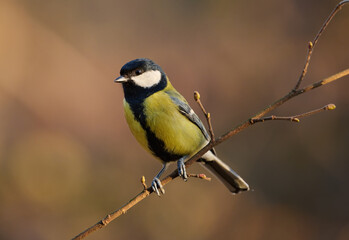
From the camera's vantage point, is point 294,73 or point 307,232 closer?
point 307,232

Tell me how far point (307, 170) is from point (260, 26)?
176 centimetres

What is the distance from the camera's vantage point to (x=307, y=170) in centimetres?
472

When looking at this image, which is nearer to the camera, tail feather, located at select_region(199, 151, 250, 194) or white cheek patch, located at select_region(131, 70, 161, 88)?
white cheek patch, located at select_region(131, 70, 161, 88)

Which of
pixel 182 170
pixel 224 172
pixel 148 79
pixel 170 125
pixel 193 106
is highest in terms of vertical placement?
pixel 148 79

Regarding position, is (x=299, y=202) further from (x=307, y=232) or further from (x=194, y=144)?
(x=194, y=144)

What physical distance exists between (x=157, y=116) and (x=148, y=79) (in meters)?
0.23

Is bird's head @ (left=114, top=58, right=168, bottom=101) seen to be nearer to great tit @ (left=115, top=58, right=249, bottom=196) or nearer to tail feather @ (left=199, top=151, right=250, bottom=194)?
great tit @ (left=115, top=58, right=249, bottom=196)

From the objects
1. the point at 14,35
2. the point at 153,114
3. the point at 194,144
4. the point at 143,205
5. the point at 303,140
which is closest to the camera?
the point at 153,114

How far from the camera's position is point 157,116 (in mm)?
2496

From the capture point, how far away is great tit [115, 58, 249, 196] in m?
Answer: 2.48

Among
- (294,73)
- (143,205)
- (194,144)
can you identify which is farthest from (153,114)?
(294,73)

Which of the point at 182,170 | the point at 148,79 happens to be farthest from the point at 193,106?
the point at 182,170

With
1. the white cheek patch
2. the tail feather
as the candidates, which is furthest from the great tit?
the tail feather

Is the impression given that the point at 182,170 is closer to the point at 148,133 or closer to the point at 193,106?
the point at 148,133
